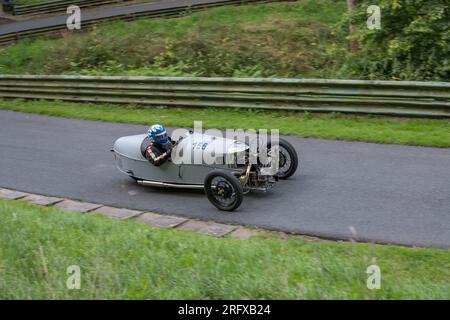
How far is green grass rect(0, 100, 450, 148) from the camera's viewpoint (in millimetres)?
11664

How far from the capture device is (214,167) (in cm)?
955

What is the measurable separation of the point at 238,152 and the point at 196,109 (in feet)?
19.6

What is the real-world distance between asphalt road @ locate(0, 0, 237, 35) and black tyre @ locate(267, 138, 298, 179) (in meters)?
18.6

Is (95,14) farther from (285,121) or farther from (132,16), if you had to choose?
(285,121)

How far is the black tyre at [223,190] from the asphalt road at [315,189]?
0.50 ft

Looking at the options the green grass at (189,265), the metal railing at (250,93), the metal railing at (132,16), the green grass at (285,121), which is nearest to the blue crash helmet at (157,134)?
the green grass at (189,265)

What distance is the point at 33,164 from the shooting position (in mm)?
12219

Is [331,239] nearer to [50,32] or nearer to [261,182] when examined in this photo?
[261,182]

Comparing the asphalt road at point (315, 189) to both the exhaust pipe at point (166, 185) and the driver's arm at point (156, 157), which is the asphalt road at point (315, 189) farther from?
the driver's arm at point (156, 157)

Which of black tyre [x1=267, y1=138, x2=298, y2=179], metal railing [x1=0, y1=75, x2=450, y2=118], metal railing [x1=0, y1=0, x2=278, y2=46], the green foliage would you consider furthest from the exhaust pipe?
metal railing [x1=0, y1=0, x2=278, y2=46]

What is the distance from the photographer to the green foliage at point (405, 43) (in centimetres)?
1365

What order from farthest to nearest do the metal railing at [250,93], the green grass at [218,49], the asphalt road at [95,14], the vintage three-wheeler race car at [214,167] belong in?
the asphalt road at [95,14] → the green grass at [218,49] → the metal railing at [250,93] → the vintage three-wheeler race car at [214,167]

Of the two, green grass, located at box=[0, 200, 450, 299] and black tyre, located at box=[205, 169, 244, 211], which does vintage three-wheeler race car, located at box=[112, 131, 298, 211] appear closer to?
black tyre, located at box=[205, 169, 244, 211]

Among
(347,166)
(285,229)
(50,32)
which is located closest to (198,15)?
(50,32)
